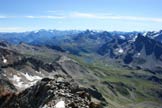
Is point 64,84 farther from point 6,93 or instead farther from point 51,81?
point 6,93

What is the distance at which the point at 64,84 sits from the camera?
52.6 meters

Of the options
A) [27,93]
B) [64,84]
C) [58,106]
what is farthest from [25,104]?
[58,106]

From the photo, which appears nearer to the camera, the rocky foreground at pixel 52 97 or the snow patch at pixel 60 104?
the snow patch at pixel 60 104

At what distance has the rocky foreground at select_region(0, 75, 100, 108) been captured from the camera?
153 feet

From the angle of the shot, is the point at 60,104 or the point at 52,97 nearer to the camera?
the point at 60,104

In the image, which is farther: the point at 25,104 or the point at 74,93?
the point at 25,104

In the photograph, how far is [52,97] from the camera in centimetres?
5012

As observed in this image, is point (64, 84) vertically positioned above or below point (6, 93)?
above

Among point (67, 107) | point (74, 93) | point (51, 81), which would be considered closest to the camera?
point (67, 107)

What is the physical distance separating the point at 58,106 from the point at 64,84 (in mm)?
6996

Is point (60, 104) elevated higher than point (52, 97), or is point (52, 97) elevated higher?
point (60, 104)

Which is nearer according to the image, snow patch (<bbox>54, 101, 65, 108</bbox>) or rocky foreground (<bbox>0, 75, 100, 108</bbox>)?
snow patch (<bbox>54, 101, 65, 108</bbox>)

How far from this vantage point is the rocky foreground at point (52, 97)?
153 feet

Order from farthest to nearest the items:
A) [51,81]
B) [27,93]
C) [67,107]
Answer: [27,93]
[51,81]
[67,107]
